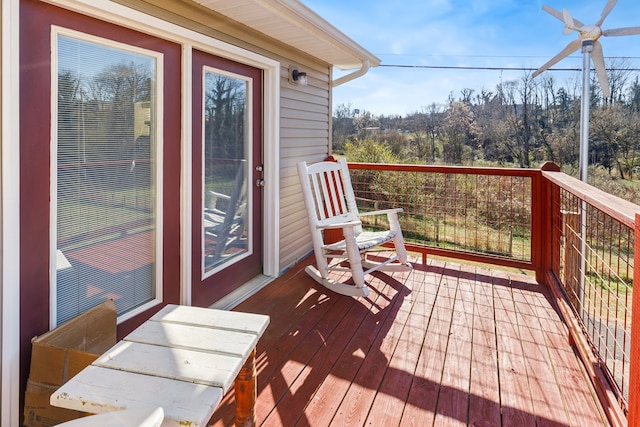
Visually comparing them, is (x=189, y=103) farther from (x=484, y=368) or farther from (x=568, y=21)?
(x=568, y=21)

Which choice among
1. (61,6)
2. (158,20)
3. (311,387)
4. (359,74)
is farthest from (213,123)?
(359,74)

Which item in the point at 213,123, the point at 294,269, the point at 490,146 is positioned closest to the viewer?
the point at 213,123

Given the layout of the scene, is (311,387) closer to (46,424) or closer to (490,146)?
(46,424)

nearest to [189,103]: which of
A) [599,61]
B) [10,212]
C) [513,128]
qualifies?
[10,212]

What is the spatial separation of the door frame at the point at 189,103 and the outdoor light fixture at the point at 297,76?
295mm

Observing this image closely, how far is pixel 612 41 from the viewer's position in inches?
435

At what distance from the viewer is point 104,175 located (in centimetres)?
206

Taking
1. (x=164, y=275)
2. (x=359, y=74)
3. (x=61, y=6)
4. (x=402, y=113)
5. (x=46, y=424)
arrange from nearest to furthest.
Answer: (x=46, y=424), (x=61, y=6), (x=164, y=275), (x=359, y=74), (x=402, y=113)

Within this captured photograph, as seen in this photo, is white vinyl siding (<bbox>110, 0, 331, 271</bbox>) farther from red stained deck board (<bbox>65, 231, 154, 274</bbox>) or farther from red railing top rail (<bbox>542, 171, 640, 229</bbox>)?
red railing top rail (<bbox>542, 171, 640, 229</bbox>)

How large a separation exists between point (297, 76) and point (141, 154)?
6.57 feet

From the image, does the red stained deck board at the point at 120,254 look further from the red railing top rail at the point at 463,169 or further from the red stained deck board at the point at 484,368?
the red railing top rail at the point at 463,169

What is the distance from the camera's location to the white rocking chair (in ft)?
10.6

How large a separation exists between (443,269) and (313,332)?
182 centimetres

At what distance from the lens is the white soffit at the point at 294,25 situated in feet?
8.68
